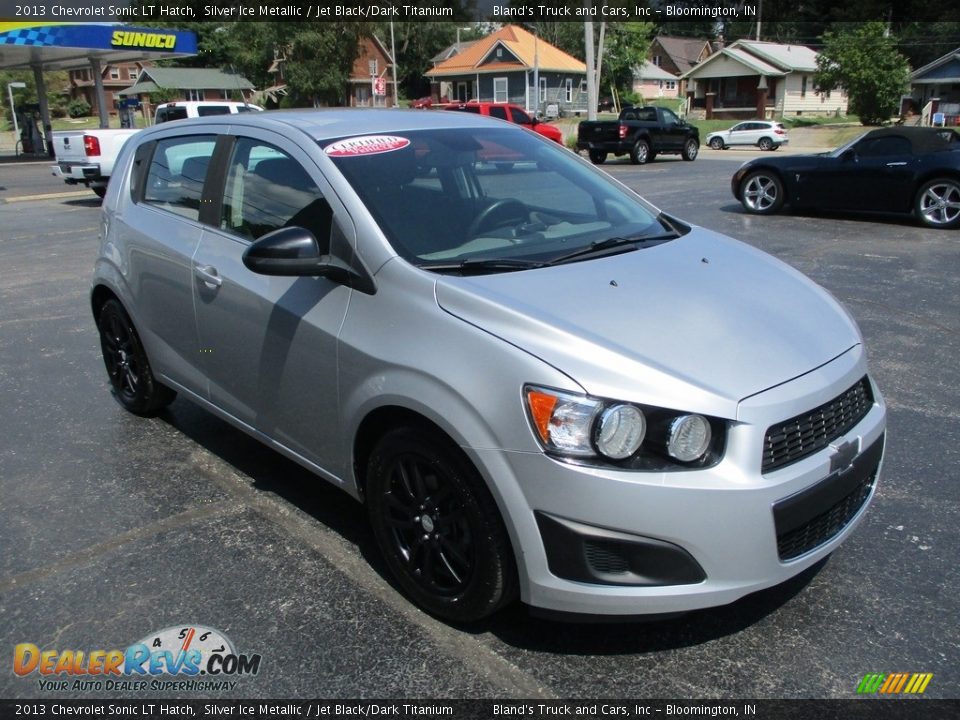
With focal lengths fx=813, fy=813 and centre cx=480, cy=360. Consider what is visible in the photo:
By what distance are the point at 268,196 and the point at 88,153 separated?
47.6 ft

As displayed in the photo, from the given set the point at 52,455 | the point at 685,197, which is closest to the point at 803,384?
the point at 52,455

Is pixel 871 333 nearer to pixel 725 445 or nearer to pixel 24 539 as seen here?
pixel 725 445

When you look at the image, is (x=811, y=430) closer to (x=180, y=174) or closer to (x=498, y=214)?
(x=498, y=214)

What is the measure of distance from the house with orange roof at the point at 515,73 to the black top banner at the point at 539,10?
16.0ft

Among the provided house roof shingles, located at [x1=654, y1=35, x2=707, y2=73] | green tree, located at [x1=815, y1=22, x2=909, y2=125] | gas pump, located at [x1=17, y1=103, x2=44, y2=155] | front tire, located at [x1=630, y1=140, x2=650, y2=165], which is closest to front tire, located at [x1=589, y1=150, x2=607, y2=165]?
front tire, located at [x1=630, y1=140, x2=650, y2=165]

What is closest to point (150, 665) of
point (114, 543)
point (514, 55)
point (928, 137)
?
point (114, 543)

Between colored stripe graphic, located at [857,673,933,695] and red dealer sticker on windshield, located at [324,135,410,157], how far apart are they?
2.72 metres

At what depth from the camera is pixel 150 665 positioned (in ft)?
9.30

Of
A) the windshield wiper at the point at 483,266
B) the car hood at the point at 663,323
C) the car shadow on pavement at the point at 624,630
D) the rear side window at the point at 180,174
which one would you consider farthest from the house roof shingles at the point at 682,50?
the car shadow on pavement at the point at 624,630

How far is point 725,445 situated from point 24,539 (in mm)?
3095

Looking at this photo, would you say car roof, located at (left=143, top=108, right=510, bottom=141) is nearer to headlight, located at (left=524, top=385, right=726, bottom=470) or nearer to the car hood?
the car hood

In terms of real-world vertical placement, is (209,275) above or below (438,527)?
above

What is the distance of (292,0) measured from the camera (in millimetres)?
59906

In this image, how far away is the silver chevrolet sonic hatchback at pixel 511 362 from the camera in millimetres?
2467
